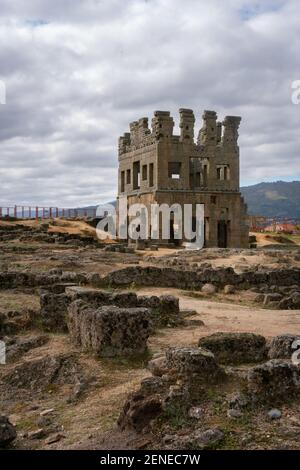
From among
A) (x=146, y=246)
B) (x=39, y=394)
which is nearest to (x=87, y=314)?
(x=39, y=394)

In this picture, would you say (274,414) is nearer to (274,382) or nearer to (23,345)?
(274,382)

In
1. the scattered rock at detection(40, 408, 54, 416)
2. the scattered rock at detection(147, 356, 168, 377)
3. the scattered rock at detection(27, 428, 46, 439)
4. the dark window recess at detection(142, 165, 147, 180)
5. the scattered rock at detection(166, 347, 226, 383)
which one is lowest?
the scattered rock at detection(27, 428, 46, 439)

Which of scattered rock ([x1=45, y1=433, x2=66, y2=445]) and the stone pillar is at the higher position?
the stone pillar

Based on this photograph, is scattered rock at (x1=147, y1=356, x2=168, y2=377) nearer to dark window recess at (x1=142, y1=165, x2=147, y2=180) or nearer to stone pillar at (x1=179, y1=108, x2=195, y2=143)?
stone pillar at (x1=179, y1=108, x2=195, y2=143)

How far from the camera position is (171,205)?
1540 inches

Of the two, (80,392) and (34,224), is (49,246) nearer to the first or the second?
(34,224)

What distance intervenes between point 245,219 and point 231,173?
132 inches

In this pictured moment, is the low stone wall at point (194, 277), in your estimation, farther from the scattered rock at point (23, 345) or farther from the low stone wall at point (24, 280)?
the scattered rock at point (23, 345)

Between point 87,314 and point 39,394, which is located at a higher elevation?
point 87,314

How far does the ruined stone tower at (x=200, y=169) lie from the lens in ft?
129

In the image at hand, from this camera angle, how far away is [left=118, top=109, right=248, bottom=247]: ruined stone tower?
39406mm

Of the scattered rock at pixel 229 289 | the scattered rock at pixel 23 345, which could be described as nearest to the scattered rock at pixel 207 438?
the scattered rock at pixel 23 345

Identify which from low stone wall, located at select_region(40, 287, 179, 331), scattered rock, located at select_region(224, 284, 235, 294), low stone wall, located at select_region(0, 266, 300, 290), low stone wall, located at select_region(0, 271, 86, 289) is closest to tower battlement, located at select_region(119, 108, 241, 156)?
low stone wall, located at select_region(0, 266, 300, 290)

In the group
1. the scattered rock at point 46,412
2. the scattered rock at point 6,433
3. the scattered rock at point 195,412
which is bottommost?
the scattered rock at point 46,412
